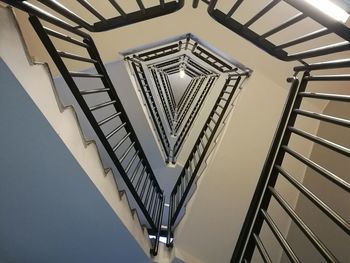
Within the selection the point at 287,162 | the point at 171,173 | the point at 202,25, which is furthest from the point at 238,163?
the point at 171,173

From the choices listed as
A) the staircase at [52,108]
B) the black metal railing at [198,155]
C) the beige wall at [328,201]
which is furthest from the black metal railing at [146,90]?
the beige wall at [328,201]

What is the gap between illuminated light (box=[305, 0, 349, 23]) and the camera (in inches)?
32.3

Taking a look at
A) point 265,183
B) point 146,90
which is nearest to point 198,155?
point 146,90

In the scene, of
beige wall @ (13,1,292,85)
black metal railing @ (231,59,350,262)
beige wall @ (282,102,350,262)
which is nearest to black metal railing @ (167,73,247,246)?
beige wall @ (13,1,292,85)

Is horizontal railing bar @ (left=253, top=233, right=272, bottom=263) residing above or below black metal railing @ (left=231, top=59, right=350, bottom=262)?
below

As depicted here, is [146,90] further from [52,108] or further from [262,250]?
[262,250]

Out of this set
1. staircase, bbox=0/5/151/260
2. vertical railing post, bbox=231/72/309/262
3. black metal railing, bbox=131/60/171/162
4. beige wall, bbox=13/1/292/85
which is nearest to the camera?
staircase, bbox=0/5/151/260

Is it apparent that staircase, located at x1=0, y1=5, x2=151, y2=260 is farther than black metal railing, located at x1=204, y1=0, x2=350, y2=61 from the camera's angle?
Yes

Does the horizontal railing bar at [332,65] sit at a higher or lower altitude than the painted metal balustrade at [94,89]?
higher

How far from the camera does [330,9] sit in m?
0.83

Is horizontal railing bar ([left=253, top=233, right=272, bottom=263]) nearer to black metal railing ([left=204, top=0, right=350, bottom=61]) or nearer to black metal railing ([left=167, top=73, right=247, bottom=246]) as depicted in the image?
black metal railing ([left=204, top=0, right=350, bottom=61])

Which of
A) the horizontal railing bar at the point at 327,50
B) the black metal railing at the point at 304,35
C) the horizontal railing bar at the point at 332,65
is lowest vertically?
the horizontal railing bar at the point at 332,65

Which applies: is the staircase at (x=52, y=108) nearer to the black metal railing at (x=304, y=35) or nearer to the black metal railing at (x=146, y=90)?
the black metal railing at (x=304, y=35)

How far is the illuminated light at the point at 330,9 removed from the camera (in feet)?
2.69
